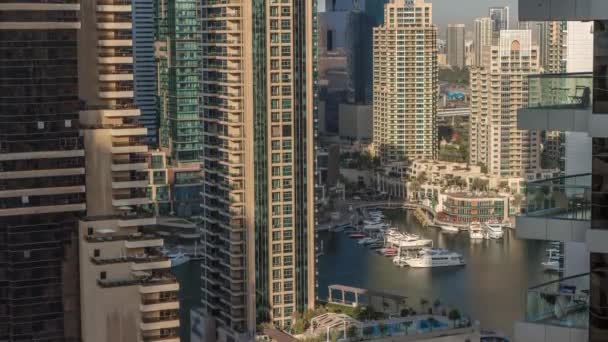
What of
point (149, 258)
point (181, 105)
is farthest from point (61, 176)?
point (181, 105)

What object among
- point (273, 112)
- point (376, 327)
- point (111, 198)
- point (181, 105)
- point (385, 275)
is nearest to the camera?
point (111, 198)

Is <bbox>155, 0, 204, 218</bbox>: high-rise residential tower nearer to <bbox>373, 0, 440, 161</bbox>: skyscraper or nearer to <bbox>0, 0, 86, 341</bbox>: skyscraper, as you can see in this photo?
<bbox>373, 0, 440, 161</bbox>: skyscraper

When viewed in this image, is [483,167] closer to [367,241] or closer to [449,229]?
[449,229]

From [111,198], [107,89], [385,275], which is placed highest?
[107,89]

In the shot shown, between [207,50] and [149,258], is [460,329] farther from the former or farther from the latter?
[149,258]

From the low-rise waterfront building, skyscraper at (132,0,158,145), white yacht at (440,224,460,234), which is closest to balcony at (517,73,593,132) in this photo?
white yacht at (440,224,460,234)

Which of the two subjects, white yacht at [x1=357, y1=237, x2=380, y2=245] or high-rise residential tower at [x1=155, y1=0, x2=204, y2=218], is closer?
white yacht at [x1=357, y1=237, x2=380, y2=245]

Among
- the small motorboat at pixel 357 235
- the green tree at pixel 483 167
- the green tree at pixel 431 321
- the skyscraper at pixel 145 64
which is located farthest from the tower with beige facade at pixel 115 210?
the skyscraper at pixel 145 64
